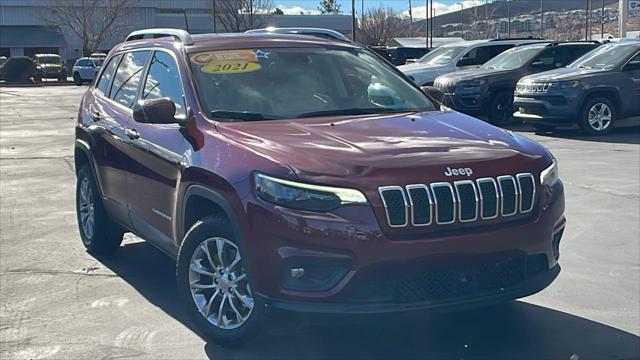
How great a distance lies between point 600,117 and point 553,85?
1070mm

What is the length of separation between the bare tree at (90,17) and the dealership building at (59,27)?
2749mm

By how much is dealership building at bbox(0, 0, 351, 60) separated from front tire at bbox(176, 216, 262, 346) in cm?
6567

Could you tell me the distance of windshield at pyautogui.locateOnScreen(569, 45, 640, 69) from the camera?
1431 centimetres

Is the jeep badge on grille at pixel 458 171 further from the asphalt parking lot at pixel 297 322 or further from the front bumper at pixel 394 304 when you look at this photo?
Answer: the asphalt parking lot at pixel 297 322

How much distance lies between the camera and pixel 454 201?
12.4 feet

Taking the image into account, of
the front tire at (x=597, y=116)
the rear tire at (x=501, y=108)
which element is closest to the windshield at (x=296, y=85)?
the front tire at (x=597, y=116)

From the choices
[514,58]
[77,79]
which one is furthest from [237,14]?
[514,58]

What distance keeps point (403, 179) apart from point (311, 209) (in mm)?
482

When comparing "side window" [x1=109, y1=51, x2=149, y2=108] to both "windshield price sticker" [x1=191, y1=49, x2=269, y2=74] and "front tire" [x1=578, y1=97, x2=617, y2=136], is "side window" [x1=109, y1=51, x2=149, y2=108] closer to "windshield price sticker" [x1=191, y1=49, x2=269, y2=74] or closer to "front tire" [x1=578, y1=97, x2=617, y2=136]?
"windshield price sticker" [x1=191, y1=49, x2=269, y2=74]

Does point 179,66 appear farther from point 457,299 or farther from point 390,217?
point 457,299

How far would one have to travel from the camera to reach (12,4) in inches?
2766

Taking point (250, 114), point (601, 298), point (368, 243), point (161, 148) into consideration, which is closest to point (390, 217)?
point (368, 243)

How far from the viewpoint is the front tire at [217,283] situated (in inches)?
163

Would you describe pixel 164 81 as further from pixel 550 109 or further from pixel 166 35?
pixel 550 109
